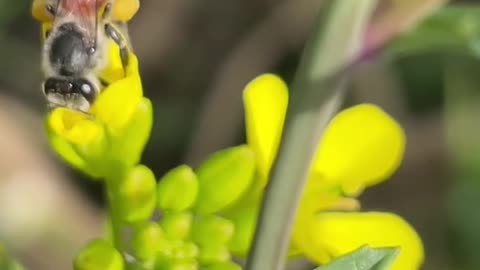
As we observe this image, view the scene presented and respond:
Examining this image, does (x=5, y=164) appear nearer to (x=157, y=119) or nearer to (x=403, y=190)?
(x=157, y=119)

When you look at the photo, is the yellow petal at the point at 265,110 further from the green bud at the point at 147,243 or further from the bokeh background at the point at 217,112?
the bokeh background at the point at 217,112

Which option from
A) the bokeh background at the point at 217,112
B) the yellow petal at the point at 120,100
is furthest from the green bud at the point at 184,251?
the bokeh background at the point at 217,112

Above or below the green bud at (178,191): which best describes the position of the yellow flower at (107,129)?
above

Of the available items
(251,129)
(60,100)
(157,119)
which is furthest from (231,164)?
(157,119)

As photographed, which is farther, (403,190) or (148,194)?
(403,190)

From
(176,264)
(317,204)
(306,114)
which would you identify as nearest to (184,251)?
(176,264)

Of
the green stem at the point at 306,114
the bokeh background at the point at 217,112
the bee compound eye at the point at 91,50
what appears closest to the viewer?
the green stem at the point at 306,114
